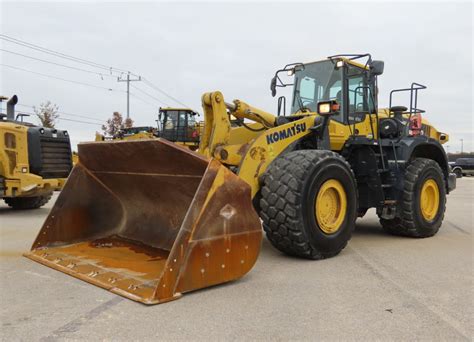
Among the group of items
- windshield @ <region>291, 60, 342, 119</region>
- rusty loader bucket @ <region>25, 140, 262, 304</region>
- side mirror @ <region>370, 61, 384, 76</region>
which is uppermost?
side mirror @ <region>370, 61, 384, 76</region>

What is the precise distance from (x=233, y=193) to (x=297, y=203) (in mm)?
1014

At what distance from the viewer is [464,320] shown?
3.42 meters

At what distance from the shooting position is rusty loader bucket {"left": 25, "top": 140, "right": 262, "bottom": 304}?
381 centimetres

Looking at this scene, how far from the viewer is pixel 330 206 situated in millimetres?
5469

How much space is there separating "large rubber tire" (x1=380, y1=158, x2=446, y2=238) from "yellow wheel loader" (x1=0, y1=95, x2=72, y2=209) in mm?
7068

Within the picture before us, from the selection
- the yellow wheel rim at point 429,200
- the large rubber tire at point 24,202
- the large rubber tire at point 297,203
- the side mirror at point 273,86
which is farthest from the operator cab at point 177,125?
the large rubber tire at point 297,203

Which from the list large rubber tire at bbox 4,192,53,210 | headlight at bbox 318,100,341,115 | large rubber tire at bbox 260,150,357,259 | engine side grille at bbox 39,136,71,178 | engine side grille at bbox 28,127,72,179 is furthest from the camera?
large rubber tire at bbox 4,192,53,210

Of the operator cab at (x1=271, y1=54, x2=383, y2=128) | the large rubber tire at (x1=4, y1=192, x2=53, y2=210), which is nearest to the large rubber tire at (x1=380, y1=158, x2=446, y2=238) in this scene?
the operator cab at (x1=271, y1=54, x2=383, y2=128)

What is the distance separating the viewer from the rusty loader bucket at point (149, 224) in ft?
12.5

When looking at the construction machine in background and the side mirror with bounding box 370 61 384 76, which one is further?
the construction machine in background

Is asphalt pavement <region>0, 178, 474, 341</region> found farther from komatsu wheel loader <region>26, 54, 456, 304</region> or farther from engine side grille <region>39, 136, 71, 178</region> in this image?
engine side grille <region>39, 136, 71, 178</region>

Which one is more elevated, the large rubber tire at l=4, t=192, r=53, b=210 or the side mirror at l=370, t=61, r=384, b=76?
the side mirror at l=370, t=61, r=384, b=76

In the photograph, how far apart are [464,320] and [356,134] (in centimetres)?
376

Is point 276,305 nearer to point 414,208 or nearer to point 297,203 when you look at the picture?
point 297,203
